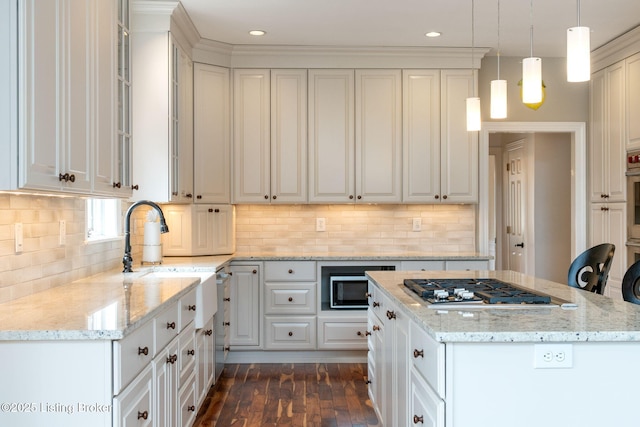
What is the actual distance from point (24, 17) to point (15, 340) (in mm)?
994

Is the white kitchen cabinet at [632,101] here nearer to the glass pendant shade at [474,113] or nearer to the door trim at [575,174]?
the door trim at [575,174]

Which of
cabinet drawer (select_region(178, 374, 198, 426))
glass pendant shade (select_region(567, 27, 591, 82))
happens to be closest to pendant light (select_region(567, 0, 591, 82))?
glass pendant shade (select_region(567, 27, 591, 82))

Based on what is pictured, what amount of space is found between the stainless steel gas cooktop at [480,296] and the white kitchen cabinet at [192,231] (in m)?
2.44

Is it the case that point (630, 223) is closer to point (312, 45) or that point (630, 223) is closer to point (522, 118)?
point (522, 118)

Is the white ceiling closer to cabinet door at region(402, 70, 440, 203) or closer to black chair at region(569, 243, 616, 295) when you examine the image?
cabinet door at region(402, 70, 440, 203)

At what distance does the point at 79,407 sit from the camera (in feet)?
6.02

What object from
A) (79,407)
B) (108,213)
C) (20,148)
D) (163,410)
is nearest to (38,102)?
(20,148)

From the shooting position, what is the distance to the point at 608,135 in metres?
5.08

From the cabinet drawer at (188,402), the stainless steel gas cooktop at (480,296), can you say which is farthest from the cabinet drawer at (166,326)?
the stainless steel gas cooktop at (480,296)

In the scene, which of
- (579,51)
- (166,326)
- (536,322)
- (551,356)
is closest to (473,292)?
(536,322)

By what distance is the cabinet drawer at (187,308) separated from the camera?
2.94 metres

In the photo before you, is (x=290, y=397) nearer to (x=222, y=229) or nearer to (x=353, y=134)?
(x=222, y=229)

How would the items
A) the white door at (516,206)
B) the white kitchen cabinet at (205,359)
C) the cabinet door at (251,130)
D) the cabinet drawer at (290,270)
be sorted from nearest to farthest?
the white kitchen cabinet at (205,359)
the cabinet drawer at (290,270)
the cabinet door at (251,130)
the white door at (516,206)

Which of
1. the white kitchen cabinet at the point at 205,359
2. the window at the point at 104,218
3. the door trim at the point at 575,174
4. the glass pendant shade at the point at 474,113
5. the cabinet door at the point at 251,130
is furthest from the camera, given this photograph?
the door trim at the point at 575,174
